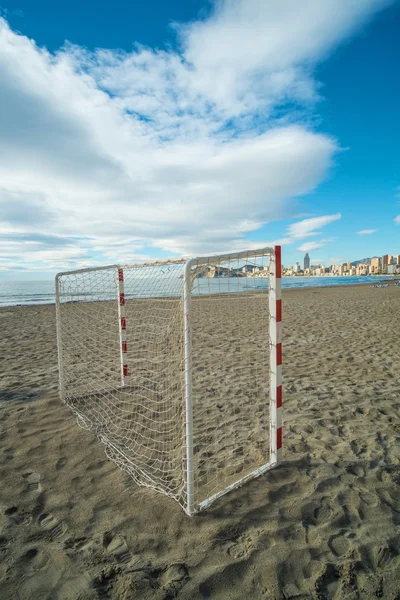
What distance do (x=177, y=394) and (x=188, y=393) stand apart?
2.41 metres

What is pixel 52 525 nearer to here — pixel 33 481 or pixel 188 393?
pixel 33 481

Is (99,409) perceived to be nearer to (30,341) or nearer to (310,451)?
(310,451)

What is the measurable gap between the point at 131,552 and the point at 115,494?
2.08 feet

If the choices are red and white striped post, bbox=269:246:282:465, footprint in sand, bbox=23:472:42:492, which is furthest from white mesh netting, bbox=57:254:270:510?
footprint in sand, bbox=23:472:42:492

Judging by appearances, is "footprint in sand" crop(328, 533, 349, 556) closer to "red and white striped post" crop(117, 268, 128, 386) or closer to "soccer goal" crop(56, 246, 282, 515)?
A: "soccer goal" crop(56, 246, 282, 515)

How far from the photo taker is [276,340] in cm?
282

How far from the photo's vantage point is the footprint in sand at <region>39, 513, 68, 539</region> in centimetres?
234

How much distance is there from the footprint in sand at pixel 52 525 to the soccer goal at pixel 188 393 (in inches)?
27.3

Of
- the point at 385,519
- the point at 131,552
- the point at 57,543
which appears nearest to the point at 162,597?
the point at 131,552

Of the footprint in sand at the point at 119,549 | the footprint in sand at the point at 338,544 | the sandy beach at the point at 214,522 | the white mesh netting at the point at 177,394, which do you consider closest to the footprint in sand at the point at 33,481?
the sandy beach at the point at 214,522

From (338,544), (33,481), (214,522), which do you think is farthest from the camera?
(33,481)

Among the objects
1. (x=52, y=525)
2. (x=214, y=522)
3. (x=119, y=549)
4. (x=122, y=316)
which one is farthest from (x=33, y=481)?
(x=122, y=316)

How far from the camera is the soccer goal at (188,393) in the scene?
8.96 feet

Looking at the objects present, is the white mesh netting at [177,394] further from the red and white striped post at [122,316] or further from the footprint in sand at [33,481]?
the footprint in sand at [33,481]
